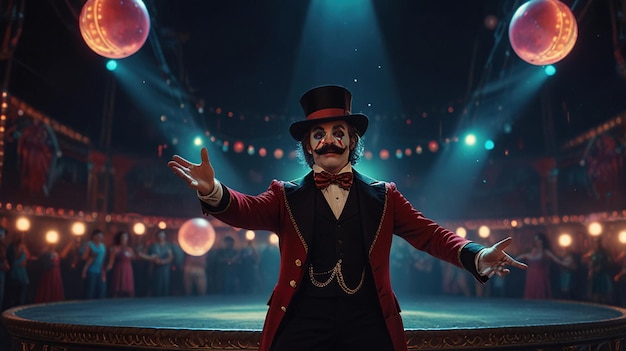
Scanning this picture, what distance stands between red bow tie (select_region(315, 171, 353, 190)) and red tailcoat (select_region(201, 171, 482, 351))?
0.18 feet

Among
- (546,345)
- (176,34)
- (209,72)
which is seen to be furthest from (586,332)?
(209,72)

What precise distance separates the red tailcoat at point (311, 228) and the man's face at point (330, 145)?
114 millimetres

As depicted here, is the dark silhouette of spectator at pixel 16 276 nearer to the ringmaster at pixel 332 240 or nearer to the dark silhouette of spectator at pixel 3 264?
the dark silhouette of spectator at pixel 3 264

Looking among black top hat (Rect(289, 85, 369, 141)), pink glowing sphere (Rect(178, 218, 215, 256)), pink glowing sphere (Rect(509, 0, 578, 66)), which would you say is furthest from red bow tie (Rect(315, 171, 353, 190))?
pink glowing sphere (Rect(178, 218, 215, 256))

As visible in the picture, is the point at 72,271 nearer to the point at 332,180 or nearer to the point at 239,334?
the point at 239,334

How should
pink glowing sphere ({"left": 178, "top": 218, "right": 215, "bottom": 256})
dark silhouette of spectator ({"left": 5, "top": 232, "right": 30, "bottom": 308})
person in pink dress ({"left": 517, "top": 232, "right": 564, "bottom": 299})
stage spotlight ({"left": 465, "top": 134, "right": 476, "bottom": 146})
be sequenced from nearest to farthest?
dark silhouette of spectator ({"left": 5, "top": 232, "right": 30, "bottom": 308}) → person in pink dress ({"left": 517, "top": 232, "right": 564, "bottom": 299}) → pink glowing sphere ({"left": 178, "top": 218, "right": 215, "bottom": 256}) → stage spotlight ({"left": 465, "top": 134, "right": 476, "bottom": 146})

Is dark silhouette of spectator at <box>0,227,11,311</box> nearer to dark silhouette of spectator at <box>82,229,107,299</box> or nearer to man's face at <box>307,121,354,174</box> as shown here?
dark silhouette of spectator at <box>82,229,107,299</box>

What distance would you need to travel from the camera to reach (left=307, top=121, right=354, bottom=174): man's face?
107 inches

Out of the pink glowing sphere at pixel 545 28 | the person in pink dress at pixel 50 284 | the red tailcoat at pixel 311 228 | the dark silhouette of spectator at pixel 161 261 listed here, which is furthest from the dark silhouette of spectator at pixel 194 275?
the red tailcoat at pixel 311 228

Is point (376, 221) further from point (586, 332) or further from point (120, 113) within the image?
point (120, 113)

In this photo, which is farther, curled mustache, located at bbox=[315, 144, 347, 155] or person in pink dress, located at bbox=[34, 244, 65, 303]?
person in pink dress, located at bbox=[34, 244, 65, 303]

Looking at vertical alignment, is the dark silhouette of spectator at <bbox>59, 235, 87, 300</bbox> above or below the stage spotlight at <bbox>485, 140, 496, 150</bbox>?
below

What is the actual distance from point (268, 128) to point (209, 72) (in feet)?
8.43

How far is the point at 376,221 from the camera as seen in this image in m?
2.67
